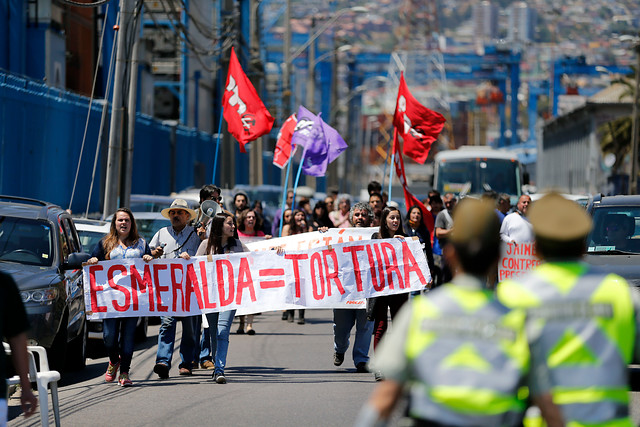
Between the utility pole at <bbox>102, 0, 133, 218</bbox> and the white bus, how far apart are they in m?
15.3

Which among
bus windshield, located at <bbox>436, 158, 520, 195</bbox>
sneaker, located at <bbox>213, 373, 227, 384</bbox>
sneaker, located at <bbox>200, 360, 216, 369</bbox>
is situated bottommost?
sneaker, located at <bbox>200, 360, 216, 369</bbox>

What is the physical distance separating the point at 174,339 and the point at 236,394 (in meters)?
1.27

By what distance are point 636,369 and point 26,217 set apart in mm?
6240

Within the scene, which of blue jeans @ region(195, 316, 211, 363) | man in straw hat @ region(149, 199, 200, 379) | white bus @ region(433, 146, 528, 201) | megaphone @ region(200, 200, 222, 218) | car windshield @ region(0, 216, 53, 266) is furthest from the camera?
white bus @ region(433, 146, 528, 201)

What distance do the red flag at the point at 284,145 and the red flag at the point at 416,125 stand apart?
93.9 inches

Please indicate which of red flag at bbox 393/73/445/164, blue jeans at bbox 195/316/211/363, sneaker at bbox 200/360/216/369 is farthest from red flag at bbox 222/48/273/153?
sneaker at bbox 200/360/216/369

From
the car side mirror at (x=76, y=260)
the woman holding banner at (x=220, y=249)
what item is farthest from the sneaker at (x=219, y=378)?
the car side mirror at (x=76, y=260)

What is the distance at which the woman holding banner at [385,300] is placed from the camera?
460 inches

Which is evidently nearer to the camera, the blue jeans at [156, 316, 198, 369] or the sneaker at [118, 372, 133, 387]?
the sneaker at [118, 372, 133, 387]

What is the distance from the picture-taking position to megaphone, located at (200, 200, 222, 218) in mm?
13859

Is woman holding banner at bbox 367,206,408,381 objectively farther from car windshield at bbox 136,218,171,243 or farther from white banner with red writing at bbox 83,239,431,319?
car windshield at bbox 136,218,171,243

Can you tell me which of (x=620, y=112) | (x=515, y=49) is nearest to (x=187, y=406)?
(x=620, y=112)

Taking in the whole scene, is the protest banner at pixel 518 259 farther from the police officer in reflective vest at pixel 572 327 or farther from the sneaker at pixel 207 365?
the police officer in reflective vest at pixel 572 327

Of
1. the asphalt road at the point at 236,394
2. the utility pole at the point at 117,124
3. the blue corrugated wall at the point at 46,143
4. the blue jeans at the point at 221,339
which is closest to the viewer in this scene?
the asphalt road at the point at 236,394
